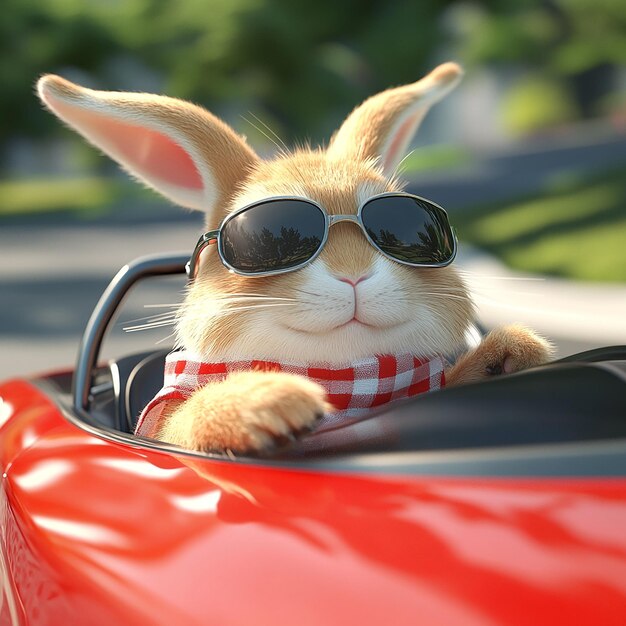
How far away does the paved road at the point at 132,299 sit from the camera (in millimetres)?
8289

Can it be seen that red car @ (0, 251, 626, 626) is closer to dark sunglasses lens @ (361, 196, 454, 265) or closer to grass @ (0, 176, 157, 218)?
dark sunglasses lens @ (361, 196, 454, 265)

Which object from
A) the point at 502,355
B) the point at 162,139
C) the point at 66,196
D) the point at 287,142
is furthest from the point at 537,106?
the point at 502,355

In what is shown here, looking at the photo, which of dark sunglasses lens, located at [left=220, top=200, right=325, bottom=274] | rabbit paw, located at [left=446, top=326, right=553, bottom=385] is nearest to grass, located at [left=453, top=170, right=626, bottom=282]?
rabbit paw, located at [left=446, top=326, right=553, bottom=385]

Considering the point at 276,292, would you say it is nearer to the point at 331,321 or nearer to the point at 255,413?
the point at 331,321

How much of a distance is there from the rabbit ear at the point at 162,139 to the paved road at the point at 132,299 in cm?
29

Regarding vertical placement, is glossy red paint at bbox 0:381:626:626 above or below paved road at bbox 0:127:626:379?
above

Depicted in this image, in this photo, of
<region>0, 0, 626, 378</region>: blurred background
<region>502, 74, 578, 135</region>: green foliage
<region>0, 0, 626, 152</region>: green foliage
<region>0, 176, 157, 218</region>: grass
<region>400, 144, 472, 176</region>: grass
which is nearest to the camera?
<region>0, 0, 626, 378</region>: blurred background

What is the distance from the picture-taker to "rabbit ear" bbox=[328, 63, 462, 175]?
2406mm

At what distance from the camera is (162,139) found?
2.32 meters

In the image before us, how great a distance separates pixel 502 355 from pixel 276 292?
21.6 inches

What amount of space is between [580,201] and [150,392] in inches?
631

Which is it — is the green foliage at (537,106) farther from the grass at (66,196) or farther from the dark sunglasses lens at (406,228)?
the dark sunglasses lens at (406,228)

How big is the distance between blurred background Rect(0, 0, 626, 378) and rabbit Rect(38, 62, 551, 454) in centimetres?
19

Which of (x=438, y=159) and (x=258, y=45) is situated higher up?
(x=258, y=45)
